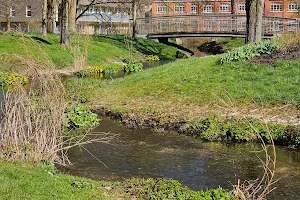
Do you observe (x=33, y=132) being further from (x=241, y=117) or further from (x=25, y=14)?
(x=25, y=14)

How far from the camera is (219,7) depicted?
238ft

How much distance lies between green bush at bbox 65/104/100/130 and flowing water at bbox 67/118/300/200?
56.3 inches

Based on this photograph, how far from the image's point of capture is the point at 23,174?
32.4 ft

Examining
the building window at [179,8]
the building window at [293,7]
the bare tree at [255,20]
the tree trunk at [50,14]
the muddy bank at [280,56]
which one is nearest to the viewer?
the muddy bank at [280,56]

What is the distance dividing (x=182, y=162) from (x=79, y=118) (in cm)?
470

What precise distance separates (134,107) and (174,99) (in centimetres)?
152

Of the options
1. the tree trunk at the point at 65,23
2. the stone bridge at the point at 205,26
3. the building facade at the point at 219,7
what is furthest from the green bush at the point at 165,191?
the building facade at the point at 219,7

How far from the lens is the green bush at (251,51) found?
21.9 m

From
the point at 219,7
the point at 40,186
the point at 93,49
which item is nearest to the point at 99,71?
the point at 93,49

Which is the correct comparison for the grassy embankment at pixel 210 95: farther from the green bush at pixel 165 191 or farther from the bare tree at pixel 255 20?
the green bush at pixel 165 191

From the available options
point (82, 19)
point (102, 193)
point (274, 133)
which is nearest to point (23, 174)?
point (102, 193)

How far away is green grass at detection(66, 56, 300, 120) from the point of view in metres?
17.5

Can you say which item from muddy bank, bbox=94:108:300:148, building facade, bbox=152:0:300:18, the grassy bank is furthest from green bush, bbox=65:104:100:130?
building facade, bbox=152:0:300:18

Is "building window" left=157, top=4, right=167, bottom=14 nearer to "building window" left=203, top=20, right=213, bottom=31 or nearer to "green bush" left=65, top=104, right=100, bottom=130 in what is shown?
"building window" left=203, top=20, right=213, bottom=31
